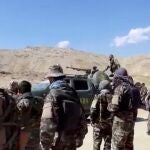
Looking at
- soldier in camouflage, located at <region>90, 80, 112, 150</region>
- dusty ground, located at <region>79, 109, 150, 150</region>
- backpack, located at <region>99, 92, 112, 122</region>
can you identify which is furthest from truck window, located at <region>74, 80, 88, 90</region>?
backpack, located at <region>99, 92, 112, 122</region>

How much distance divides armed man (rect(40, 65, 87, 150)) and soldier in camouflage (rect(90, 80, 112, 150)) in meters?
3.87

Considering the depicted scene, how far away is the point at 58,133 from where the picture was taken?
6.45 meters

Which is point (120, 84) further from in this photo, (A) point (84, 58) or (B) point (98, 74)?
(A) point (84, 58)

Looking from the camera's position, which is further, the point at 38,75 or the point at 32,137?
the point at 38,75

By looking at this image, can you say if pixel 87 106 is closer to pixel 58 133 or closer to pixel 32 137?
pixel 32 137

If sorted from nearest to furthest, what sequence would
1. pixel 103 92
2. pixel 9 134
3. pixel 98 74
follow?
pixel 9 134, pixel 103 92, pixel 98 74

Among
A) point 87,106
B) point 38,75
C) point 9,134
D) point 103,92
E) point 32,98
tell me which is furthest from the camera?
point 38,75

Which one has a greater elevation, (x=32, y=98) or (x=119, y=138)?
(x=32, y=98)

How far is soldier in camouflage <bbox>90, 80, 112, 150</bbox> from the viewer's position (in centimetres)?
1051

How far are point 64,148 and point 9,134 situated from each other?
819 mm

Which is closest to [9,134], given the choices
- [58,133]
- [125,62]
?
[58,133]

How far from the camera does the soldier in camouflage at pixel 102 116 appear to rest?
10.5m

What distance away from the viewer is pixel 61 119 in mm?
6430

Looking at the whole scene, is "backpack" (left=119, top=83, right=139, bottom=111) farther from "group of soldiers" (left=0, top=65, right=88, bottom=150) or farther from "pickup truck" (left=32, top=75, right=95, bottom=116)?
"pickup truck" (left=32, top=75, right=95, bottom=116)
